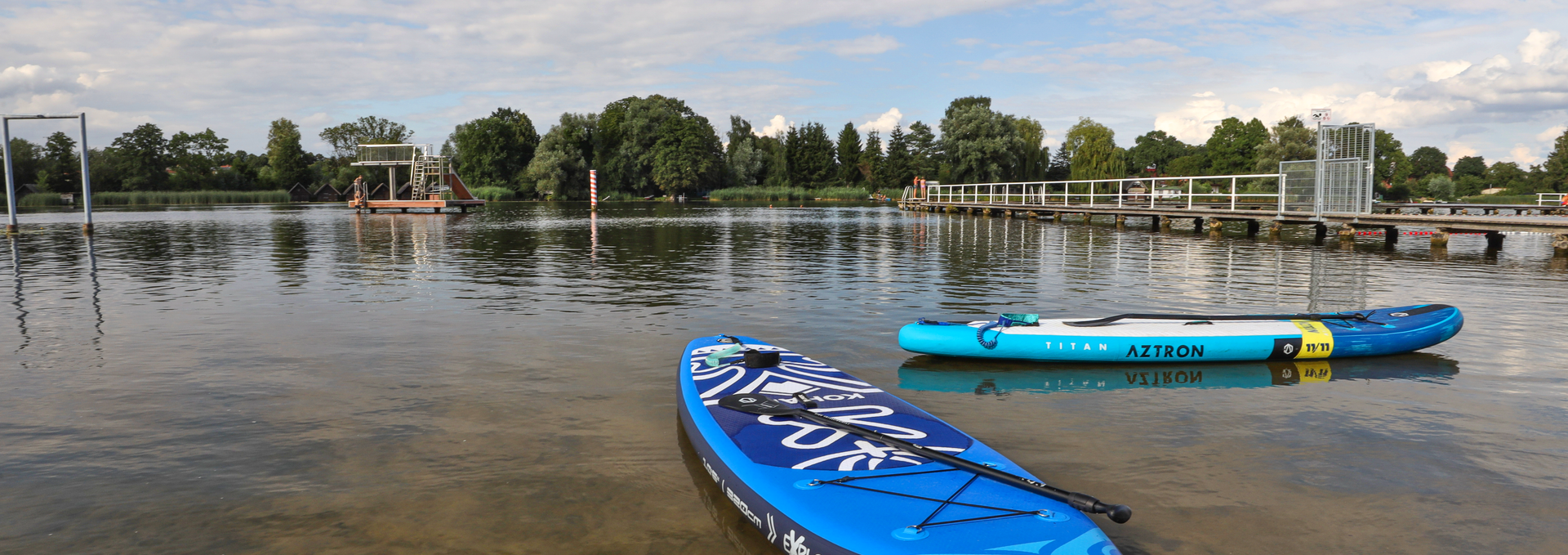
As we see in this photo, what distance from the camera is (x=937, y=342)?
833cm

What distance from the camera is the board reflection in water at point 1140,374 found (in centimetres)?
761

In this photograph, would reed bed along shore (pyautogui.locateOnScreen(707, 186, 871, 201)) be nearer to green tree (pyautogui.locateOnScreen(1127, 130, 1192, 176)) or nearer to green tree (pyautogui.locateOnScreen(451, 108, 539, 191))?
green tree (pyautogui.locateOnScreen(451, 108, 539, 191))

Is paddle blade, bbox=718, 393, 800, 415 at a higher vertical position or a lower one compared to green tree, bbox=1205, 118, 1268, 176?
lower

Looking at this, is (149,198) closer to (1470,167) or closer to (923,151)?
(923,151)

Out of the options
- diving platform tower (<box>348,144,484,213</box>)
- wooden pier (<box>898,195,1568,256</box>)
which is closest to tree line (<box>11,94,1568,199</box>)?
diving platform tower (<box>348,144,484,213</box>)

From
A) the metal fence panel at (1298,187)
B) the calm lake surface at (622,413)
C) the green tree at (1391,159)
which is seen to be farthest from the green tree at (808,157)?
the calm lake surface at (622,413)

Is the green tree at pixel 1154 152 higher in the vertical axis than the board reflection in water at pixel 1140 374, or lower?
higher

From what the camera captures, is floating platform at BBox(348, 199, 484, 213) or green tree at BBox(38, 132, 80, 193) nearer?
floating platform at BBox(348, 199, 484, 213)

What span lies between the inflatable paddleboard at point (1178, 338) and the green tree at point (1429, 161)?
379 feet

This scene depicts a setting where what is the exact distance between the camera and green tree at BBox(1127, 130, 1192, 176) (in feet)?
410

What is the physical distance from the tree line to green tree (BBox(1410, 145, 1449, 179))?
0.23m

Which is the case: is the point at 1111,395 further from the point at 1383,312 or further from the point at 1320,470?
the point at 1383,312

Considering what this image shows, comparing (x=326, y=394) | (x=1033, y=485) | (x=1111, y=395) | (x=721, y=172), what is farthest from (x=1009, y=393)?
(x=721, y=172)

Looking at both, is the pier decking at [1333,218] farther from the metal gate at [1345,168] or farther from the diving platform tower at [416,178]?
the diving platform tower at [416,178]
